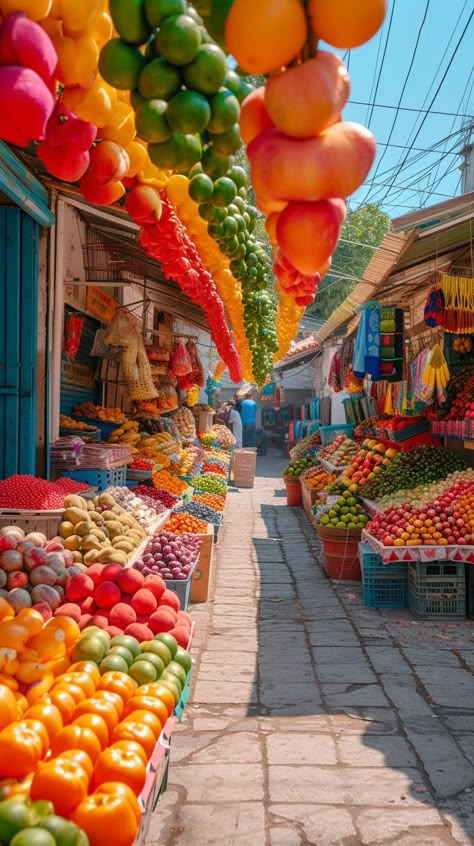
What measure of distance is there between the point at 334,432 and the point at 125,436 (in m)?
7.52

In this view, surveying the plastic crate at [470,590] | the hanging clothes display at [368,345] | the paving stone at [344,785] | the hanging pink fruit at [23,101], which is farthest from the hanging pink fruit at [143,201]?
the hanging clothes display at [368,345]

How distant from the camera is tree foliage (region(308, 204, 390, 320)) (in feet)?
98.6

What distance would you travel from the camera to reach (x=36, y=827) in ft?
5.54

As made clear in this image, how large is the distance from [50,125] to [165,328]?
11554 mm

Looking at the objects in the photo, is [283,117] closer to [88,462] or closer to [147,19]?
[147,19]

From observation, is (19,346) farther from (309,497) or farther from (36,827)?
(309,497)

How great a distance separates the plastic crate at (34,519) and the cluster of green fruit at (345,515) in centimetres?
387

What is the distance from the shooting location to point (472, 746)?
12.3ft

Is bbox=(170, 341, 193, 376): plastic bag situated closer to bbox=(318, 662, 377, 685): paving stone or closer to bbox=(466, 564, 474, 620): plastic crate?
bbox=(466, 564, 474, 620): plastic crate

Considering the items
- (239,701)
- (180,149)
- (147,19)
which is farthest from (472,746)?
(147,19)

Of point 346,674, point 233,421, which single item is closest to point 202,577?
point 346,674

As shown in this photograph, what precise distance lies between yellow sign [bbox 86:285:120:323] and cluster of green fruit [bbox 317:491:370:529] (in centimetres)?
382

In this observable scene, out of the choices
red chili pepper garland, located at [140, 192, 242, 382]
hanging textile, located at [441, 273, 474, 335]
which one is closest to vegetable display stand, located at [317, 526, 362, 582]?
hanging textile, located at [441, 273, 474, 335]

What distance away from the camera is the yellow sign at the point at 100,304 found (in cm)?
802
